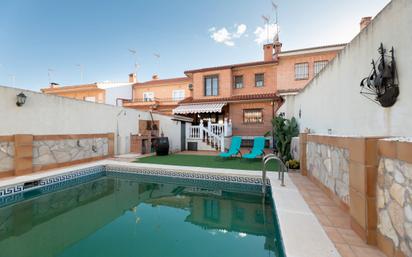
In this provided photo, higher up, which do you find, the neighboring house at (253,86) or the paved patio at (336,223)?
the neighboring house at (253,86)

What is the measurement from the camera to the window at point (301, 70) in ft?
75.1

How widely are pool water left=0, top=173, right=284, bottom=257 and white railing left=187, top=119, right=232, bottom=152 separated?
33.5 feet

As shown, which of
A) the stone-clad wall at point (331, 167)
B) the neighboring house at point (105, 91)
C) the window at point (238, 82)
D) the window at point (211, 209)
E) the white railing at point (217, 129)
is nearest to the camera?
the stone-clad wall at point (331, 167)

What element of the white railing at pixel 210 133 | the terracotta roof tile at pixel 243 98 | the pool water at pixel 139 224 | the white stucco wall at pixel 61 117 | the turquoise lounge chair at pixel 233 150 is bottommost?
the pool water at pixel 139 224

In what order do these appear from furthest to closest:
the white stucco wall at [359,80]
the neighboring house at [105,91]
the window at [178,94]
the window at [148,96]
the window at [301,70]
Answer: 1. the neighboring house at [105,91]
2. the window at [148,96]
3. the window at [178,94]
4. the window at [301,70]
5. the white stucco wall at [359,80]

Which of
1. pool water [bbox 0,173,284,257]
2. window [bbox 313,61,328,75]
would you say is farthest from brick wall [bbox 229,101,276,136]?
pool water [bbox 0,173,284,257]

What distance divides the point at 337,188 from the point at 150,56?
4186cm

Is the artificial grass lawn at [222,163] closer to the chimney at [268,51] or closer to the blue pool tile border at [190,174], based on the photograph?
the blue pool tile border at [190,174]

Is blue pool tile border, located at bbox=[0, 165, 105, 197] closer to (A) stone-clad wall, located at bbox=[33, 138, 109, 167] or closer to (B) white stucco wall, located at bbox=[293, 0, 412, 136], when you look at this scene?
(A) stone-clad wall, located at bbox=[33, 138, 109, 167]

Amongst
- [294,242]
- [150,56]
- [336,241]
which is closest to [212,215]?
[294,242]

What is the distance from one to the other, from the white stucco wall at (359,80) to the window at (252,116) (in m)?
13.9

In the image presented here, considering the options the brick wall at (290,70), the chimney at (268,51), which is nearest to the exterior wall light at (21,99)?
the brick wall at (290,70)

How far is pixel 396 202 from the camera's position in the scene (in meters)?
3.13

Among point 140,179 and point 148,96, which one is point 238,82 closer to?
point 148,96
